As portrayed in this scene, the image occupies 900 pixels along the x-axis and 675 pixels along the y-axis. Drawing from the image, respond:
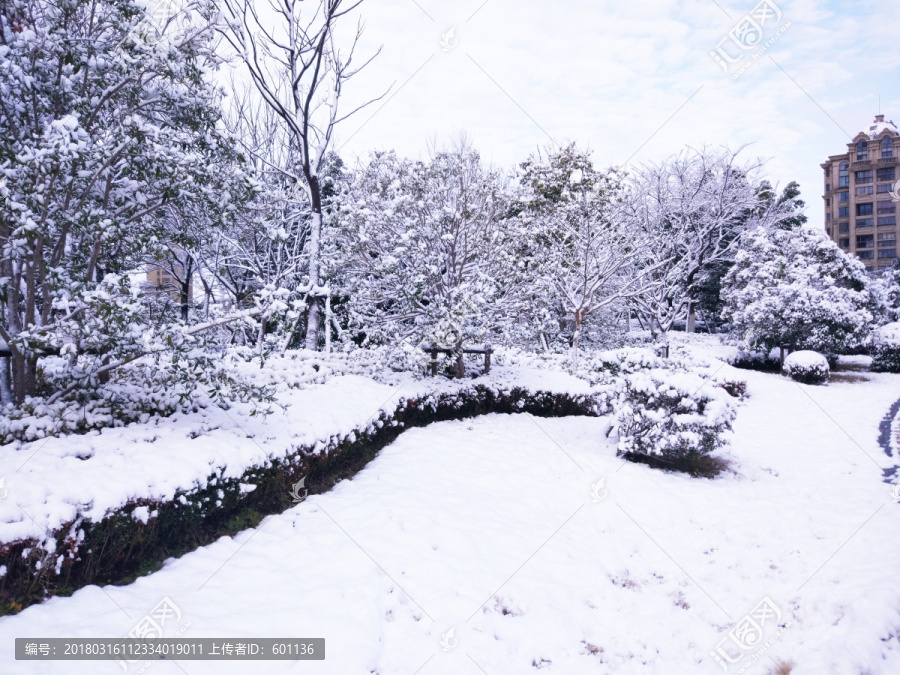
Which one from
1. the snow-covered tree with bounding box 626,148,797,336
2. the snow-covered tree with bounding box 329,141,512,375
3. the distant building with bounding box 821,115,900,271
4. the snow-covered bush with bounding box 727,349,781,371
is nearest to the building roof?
the distant building with bounding box 821,115,900,271

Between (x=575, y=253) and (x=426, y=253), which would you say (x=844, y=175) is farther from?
(x=426, y=253)

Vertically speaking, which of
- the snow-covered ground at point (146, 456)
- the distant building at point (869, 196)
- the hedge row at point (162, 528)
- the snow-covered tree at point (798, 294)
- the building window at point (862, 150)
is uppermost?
the building window at point (862, 150)

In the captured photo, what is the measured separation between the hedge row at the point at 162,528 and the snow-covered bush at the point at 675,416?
162 inches

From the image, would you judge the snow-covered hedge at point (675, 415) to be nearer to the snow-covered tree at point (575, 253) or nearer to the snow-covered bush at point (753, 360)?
the snow-covered tree at point (575, 253)

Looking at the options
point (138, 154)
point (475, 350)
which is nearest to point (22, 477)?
point (138, 154)

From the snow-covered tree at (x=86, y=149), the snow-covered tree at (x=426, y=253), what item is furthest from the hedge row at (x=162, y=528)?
the snow-covered tree at (x=426, y=253)

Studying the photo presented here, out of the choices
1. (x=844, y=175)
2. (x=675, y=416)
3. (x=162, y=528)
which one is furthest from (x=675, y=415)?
(x=844, y=175)

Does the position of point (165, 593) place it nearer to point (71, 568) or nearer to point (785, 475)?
point (71, 568)

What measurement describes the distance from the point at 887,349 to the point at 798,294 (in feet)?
14.0

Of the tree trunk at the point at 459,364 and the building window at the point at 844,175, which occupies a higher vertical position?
the building window at the point at 844,175

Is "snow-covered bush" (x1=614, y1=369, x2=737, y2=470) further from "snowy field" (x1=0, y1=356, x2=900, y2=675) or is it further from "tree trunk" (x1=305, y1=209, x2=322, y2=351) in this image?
"tree trunk" (x1=305, y1=209, x2=322, y2=351)

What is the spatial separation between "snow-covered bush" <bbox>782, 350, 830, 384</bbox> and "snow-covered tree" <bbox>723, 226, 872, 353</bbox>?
1.85 m

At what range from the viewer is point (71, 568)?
3365 millimetres

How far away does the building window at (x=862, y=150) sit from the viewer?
5069 cm
